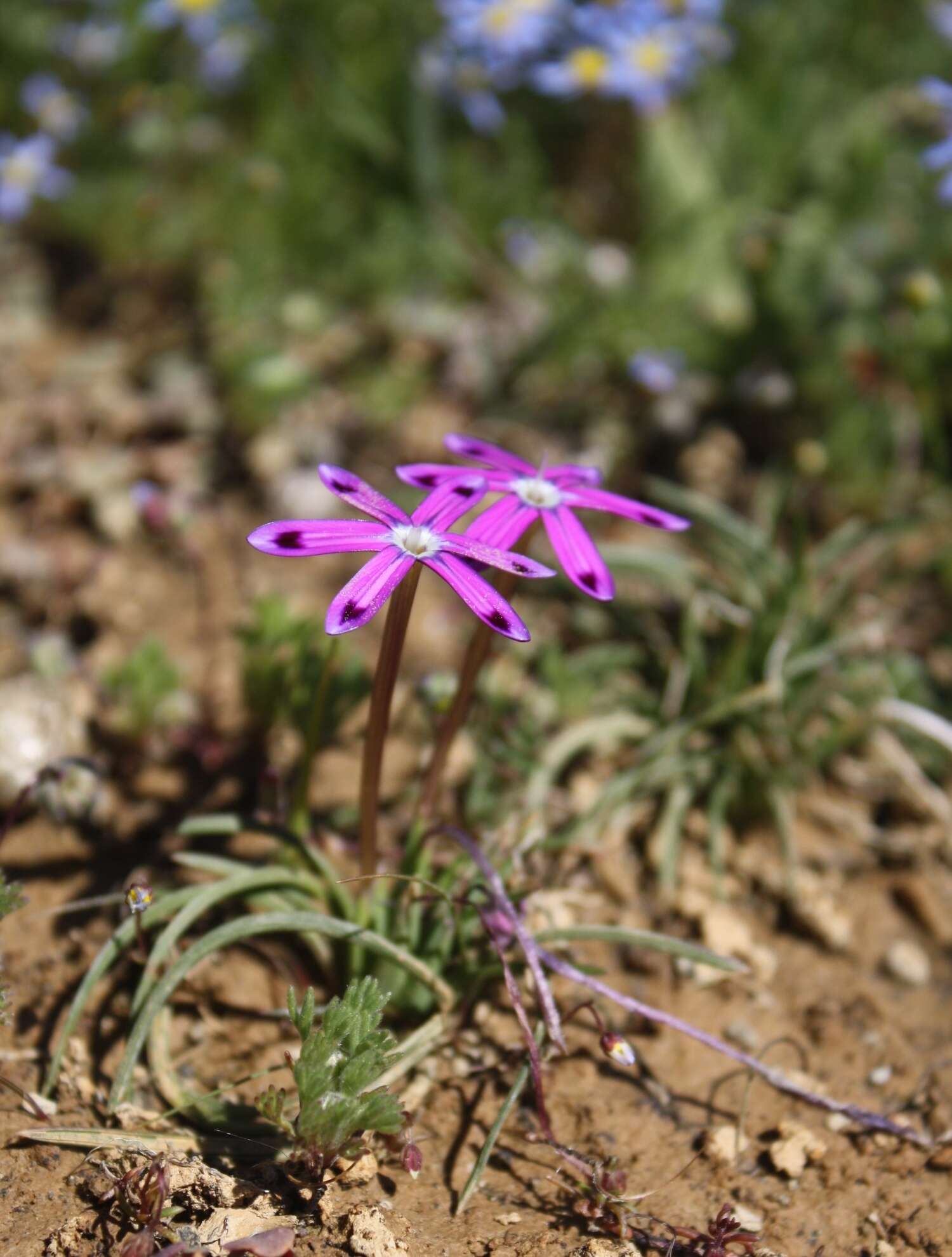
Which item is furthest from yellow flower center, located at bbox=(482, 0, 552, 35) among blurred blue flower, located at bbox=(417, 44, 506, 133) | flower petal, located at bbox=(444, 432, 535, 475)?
flower petal, located at bbox=(444, 432, 535, 475)

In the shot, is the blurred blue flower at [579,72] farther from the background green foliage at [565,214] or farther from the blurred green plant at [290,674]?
the blurred green plant at [290,674]

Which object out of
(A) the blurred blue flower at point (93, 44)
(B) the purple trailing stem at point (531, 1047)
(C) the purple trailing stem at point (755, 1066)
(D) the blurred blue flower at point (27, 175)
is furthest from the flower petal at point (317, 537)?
(A) the blurred blue flower at point (93, 44)

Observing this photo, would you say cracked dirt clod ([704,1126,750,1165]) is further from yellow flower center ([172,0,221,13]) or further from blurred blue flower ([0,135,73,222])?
yellow flower center ([172,0,221,13])

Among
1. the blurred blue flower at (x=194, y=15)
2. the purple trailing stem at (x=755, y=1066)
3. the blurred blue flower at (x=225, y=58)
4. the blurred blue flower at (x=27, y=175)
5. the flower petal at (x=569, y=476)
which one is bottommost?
the purple trailing stem at (x=755, y=1066)

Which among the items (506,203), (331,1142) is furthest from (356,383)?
(331,1142)

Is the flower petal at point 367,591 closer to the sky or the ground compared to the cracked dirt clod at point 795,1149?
closer to the sky

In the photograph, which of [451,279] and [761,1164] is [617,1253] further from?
[451,279]

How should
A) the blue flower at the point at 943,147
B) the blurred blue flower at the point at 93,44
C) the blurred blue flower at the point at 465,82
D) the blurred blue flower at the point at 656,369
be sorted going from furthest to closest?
the blurred blue flower at the point at 93,44 → the blurred blue flower at the point at 465,82 → the blurred blue flower at the point at 656,369 → the blue flower at the point at 943,147
